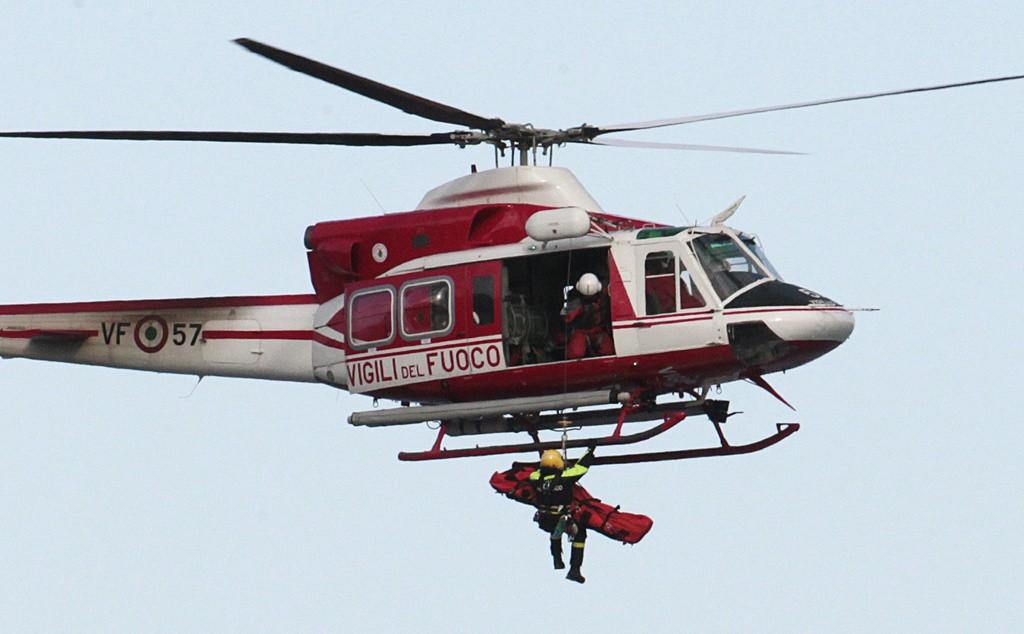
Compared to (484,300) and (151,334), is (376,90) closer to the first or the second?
(484,300)

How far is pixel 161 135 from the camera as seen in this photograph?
20062mm

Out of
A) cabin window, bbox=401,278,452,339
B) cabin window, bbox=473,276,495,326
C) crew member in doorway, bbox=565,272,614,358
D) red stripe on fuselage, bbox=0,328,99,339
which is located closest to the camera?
crew member in doorway, bbox=565,272,614,358

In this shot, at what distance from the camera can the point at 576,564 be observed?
1920cm

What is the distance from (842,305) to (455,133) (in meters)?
4.12

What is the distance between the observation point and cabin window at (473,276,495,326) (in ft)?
64.8

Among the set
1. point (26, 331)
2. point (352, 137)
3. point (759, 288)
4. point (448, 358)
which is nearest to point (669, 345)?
point (759, 288)

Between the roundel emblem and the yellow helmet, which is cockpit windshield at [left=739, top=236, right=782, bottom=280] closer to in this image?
the yellow helmet

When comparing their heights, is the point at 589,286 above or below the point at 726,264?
below

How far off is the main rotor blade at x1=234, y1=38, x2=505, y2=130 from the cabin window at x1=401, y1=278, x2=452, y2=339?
1.53 metres

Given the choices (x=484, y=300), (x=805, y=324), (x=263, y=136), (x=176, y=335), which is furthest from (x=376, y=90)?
(x=805, y=324)

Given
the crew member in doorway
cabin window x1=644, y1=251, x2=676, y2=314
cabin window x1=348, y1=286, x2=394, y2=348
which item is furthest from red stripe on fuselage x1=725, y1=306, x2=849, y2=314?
cabin window x1=348, y1=286, x2=394, y2=348

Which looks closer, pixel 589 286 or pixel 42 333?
pixel 589 286

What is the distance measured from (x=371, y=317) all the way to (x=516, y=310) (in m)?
1.51

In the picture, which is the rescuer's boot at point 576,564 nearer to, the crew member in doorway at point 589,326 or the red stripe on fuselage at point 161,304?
the crew member in doorway at point 589,326
